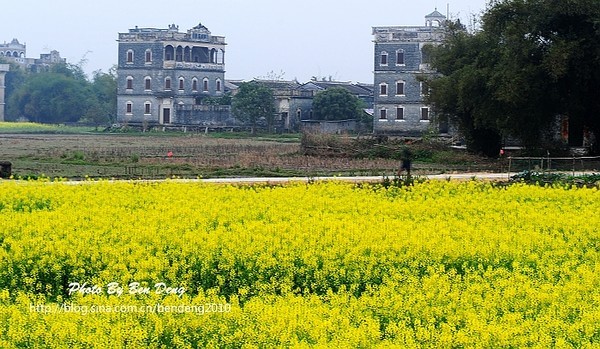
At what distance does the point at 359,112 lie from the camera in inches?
2840

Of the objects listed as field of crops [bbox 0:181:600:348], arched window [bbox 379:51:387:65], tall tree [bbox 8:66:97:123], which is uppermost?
arched window [bbox 379:51:387:65]

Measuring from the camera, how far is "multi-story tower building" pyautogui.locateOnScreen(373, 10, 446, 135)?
65.6 meters

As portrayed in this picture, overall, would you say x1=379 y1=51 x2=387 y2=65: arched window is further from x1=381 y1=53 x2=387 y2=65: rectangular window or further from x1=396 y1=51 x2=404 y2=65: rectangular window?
x1=396 y1=51 x2=404 y2=65: rectangular window

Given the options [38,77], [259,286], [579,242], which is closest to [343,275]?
[259,286]

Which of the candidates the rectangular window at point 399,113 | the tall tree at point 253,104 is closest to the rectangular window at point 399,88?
the rectangular window at point 399,113

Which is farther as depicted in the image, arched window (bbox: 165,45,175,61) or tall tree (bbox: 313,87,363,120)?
arched window (bbox: 165,45,175,61)

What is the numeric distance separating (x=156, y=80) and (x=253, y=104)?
1148cm

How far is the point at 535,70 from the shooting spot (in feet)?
106

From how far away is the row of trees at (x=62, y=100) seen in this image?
87.9 meters

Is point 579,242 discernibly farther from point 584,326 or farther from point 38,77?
point 38,77

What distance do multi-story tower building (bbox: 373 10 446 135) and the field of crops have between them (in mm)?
46044

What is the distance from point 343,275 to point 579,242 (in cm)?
416

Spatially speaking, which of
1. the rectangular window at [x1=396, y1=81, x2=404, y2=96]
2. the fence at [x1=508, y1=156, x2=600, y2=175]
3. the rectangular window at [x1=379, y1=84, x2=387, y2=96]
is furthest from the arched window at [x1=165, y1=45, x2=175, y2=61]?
the fence at [x1=508, y1=156, x2=600, y2=175]

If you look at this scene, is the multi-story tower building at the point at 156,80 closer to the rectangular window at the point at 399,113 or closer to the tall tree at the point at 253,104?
the tall tree at the point at 253,104
